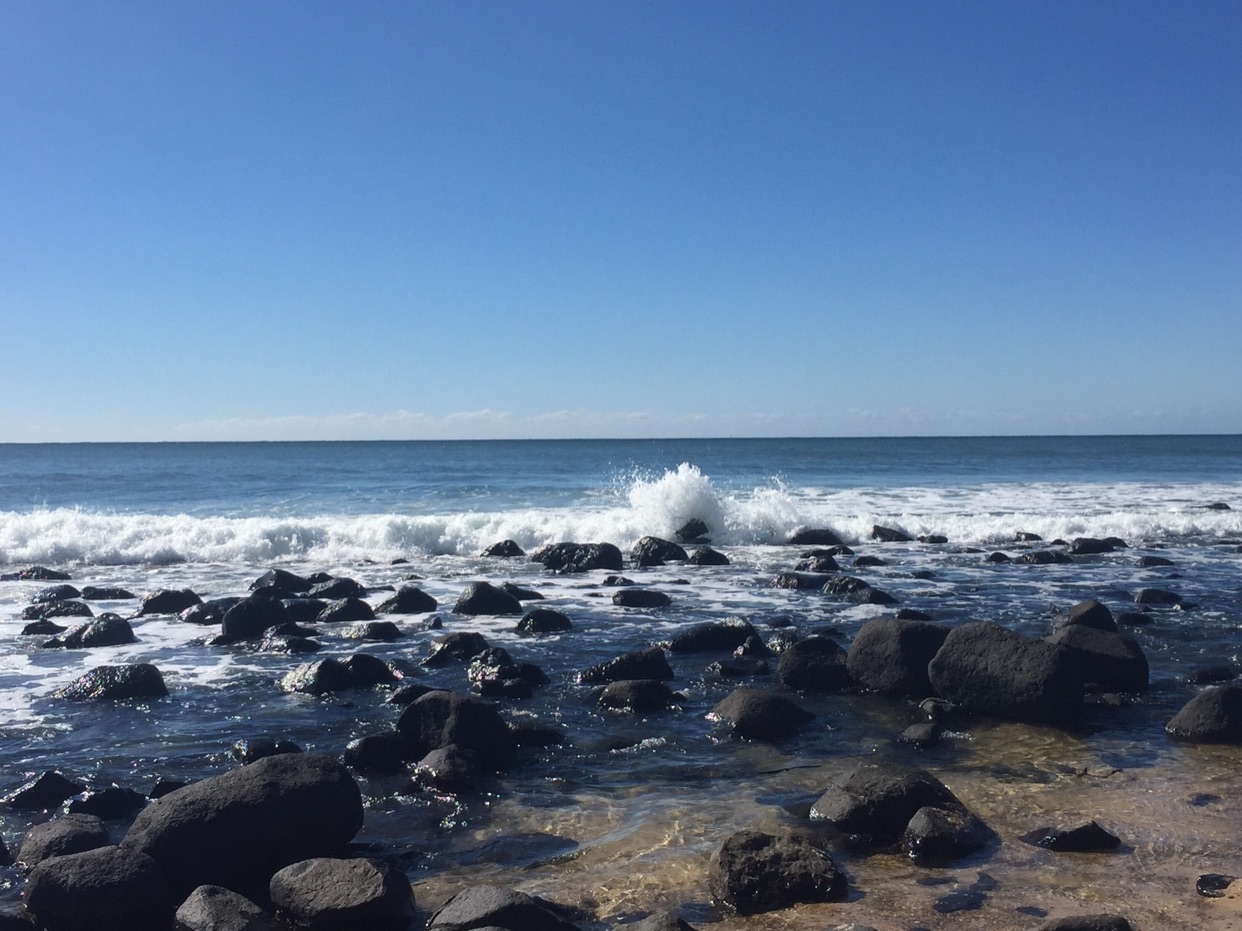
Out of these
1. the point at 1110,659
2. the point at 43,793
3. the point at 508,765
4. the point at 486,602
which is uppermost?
the point at 1110,659

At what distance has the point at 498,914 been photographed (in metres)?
5.25

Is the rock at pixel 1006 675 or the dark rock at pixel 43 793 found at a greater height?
the rock at pixel 1006 675

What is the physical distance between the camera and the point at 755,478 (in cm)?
5472

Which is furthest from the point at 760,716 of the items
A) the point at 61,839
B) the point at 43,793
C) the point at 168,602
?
the point at 168,602

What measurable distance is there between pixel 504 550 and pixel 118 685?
13.7 meters

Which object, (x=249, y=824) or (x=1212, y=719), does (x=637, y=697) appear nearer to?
(x=249, y=824)

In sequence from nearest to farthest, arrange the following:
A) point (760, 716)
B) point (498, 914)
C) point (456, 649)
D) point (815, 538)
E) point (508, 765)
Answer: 1. point (498, 914)
2. point (508, 765)
3. point (760, 716)
4. point (456, 649)
5. point (815, 538)

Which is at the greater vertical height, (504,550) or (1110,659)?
(1110,659)

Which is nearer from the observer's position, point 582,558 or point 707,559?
point 582,558

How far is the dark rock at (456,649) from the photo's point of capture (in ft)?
40.2

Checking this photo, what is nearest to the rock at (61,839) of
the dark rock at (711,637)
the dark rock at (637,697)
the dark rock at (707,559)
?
the dark rock at (637,697)

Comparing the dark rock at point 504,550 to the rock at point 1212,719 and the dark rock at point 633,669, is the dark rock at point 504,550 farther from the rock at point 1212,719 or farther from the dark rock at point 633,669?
the rock at point 1212,719

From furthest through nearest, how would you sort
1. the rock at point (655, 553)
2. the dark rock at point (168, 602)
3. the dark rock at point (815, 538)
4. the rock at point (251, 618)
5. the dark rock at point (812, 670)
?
the dark rock at point (815, 538), the rock at point (655, 553), the dark rock at point (168, 602), the rock at point (251, 618), the dark rock at point (812, 670)

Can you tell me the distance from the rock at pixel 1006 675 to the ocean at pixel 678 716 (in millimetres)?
286
